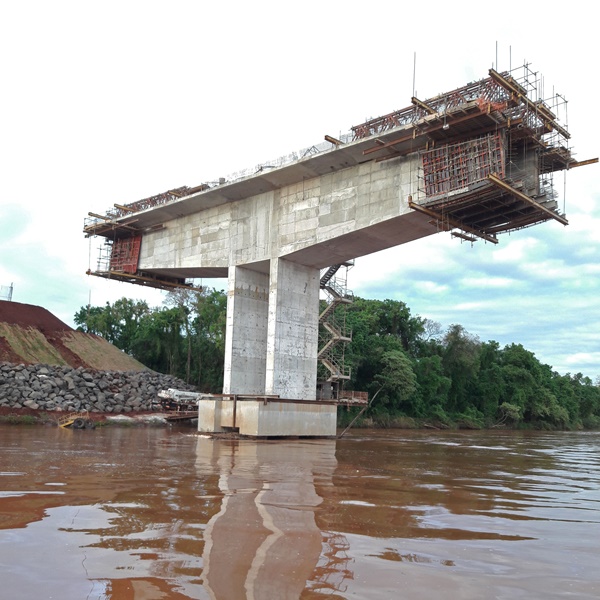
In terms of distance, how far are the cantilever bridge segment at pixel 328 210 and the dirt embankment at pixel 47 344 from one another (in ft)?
52.1

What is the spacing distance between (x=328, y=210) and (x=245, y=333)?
792cm

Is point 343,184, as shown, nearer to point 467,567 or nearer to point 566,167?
point 566,167

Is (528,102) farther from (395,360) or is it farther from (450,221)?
(395,360)

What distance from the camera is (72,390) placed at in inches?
1590

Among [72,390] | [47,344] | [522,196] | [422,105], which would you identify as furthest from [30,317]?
[522,196]

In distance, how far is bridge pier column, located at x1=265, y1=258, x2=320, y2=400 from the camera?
2953cm

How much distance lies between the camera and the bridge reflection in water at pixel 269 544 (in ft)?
16.7

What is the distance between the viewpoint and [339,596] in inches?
191

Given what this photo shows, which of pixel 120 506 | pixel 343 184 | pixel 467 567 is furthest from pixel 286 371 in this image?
pixel 467 567

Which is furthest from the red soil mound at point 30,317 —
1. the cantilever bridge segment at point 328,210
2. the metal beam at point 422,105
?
the metal beam at point 422,105

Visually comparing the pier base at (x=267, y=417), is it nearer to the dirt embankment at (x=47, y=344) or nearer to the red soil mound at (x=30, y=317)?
the dirt embankment at (x=47, y=344)

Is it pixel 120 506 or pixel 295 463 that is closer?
pixel 120 506

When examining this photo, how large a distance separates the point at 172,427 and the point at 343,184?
17.9 m

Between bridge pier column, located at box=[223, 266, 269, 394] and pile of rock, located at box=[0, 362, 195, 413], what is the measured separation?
12.0 m
